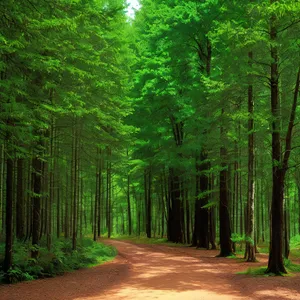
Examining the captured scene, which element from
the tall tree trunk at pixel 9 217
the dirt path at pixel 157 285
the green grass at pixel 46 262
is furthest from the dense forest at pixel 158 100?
the dirt path at pixel 157 285

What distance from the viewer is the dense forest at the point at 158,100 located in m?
9.90

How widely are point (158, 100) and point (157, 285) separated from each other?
1562 centimetres

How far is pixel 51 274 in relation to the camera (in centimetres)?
1207

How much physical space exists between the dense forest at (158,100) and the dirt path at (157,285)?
150 cm

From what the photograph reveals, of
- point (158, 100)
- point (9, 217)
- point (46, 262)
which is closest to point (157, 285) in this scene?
point (46, 262)

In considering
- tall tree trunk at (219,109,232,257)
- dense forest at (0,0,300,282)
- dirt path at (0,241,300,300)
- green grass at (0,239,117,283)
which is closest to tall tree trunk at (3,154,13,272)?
dense forest at (0,0,300,282)

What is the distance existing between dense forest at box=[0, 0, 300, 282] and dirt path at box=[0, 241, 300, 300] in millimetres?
1505

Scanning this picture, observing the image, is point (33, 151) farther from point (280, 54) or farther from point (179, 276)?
Result: point (280, 54)

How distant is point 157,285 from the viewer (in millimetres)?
9734

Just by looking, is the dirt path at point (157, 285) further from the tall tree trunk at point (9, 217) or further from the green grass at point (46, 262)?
the tall tree trunk at point (9, 217)

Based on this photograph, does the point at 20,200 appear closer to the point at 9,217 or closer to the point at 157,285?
the point at 9,217

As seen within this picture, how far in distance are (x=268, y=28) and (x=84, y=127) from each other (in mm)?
8892

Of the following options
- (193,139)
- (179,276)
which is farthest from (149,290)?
(193,139)

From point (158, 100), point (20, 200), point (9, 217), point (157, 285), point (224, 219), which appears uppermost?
point (158, 100)
